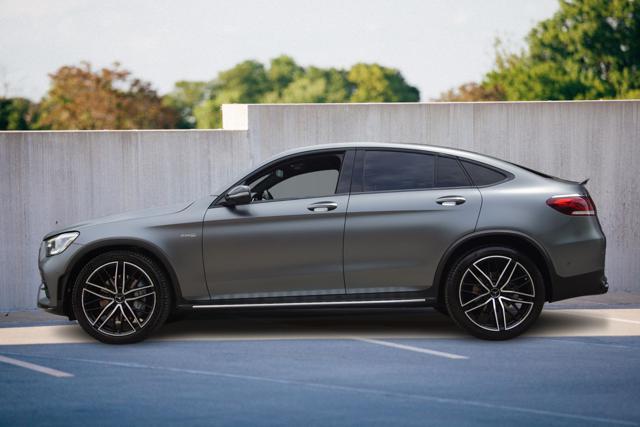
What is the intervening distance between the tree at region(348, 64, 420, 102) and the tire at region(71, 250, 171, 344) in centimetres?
10763

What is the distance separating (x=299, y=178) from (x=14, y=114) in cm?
7172

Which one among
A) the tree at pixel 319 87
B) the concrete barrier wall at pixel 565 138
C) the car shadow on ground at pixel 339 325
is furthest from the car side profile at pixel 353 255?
the tree at pixel 319 87

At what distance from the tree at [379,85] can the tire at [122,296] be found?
107634mm

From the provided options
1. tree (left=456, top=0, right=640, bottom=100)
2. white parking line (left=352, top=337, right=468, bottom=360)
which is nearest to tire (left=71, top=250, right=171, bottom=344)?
white parking line (left=352, top=337, right=468, bottom=360)

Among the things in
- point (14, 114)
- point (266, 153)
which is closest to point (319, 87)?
point (14, 114)

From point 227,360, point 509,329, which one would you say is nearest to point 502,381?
point 509,329

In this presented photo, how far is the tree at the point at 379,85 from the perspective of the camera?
117562mm

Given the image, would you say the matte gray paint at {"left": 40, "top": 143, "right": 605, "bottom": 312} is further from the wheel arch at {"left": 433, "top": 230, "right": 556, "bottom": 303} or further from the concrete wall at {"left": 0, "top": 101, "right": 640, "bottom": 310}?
A: the concrete wall at {"left": 0, "top": 101, "right": 640, "bottom": 310}

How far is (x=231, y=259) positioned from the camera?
8852mm

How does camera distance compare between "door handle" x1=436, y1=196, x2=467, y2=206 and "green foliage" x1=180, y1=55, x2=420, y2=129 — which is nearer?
"door handle" x1=436, y1=196, x2=467, y2=206

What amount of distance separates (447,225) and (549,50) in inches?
2736

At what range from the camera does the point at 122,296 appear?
8820 millimetres

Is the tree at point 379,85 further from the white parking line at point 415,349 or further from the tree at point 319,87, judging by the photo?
the white parking line at point 415,349

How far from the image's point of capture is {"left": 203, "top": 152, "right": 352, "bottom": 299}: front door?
8797 millimetres
